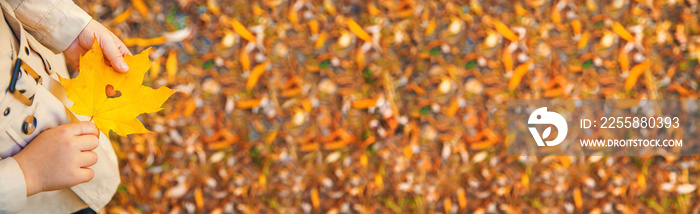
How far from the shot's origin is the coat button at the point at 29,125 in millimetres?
588

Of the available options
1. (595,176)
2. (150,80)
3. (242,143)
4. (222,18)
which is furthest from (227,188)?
(595,176)

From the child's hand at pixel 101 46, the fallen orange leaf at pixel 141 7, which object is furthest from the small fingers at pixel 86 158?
the fallen orange leaf at pixel 141 7

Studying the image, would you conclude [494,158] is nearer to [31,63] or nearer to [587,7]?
[587,7]

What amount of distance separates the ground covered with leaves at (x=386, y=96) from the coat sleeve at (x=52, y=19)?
0.71m

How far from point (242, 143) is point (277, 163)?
0.13 m

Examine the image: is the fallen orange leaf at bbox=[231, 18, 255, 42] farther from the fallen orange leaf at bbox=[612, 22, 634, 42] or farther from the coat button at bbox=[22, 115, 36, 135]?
the fallen orange leaf at bbox=[612, 22, 634, 42]

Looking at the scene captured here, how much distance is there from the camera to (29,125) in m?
0.59

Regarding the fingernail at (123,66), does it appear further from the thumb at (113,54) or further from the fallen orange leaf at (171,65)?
the fallen orange leaf at (171,65)

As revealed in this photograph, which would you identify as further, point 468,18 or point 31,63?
point 468,18

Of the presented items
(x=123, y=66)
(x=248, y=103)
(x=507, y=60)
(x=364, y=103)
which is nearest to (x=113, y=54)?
(x=123, y=66)

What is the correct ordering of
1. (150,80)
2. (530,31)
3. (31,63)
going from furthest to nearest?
(530,31)
(150,80)
(31,63)

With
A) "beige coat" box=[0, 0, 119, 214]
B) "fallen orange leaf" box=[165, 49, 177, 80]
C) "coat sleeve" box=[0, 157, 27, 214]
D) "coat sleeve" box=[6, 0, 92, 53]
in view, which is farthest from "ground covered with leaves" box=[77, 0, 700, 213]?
"coat sleeve" box=[0, 157, 27, 214]

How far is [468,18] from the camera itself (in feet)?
4.78

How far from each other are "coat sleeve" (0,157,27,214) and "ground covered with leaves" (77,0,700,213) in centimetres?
82
